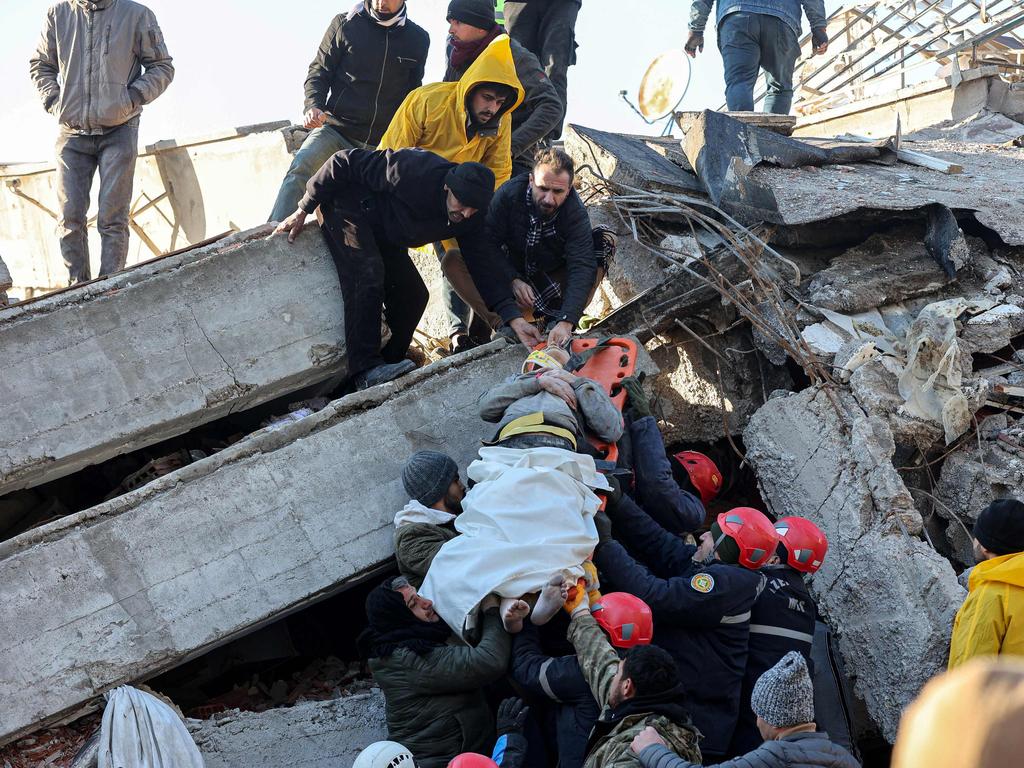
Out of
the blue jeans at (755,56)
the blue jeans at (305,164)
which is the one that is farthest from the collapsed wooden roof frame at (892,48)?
the blue jeans at (305,164)

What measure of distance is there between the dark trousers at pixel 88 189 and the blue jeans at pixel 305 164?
1.10 metres

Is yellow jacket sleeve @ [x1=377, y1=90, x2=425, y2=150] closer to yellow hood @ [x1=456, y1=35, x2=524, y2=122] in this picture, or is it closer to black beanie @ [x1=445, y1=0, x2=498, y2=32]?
yellow hood @ [x1=456, y1=35, x2=524, y2=122]

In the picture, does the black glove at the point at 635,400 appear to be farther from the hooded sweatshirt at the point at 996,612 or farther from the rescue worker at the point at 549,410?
the hooded sweatshirt at the point at 996,612

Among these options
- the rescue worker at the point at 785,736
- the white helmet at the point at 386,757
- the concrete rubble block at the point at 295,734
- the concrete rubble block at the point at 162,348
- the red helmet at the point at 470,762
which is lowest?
the concrete rubble block at the point at 295,734

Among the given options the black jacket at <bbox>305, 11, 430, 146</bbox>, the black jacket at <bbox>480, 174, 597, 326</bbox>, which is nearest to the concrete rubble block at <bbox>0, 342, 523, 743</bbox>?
the black jacket at <bbox>480, 174, 597, 326</bbox>

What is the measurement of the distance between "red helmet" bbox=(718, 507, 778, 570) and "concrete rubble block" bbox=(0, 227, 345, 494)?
2611mm

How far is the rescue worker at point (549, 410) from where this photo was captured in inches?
190

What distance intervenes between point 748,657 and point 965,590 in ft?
3.77

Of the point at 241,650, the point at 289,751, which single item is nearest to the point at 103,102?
the point at 241,650

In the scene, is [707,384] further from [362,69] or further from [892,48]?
[892,48]

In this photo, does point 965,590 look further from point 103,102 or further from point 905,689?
point 103,102

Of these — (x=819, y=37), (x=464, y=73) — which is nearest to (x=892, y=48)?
(x=819, y=37)

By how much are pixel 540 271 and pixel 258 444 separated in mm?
1964

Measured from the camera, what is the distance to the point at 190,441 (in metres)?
6.06
